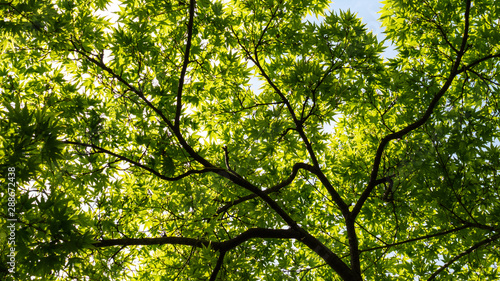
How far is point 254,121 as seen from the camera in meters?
4.10

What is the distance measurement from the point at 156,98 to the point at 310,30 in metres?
2.06

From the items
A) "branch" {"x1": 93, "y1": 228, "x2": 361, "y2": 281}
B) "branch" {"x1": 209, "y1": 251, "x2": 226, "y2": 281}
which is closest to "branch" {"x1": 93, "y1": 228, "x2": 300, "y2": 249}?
"branch" {"x1": 93, "y1": 228, "x2": 361, "y2": 281}

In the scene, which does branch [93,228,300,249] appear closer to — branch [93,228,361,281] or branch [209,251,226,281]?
branch [93,228,361,281]

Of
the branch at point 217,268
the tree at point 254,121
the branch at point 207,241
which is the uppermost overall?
the tree at point 254,121

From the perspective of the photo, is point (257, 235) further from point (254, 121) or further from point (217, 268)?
point (254, 121)

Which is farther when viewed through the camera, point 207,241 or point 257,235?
point 257,235

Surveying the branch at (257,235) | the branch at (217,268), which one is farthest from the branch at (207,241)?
the branch at (217,268)

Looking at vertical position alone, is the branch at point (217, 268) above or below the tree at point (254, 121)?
below

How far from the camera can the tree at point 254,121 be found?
381cm

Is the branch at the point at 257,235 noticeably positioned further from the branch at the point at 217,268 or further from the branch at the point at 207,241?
the branch at the point at 217,268

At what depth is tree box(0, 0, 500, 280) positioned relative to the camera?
3.81 meters

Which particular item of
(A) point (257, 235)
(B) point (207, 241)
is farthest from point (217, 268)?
(A) point (257, 235)

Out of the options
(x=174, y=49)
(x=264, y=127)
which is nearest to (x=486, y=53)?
(x=264, y=127)

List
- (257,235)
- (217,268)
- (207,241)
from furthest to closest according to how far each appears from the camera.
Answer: (257,235)
(207,241)
(217,268)
